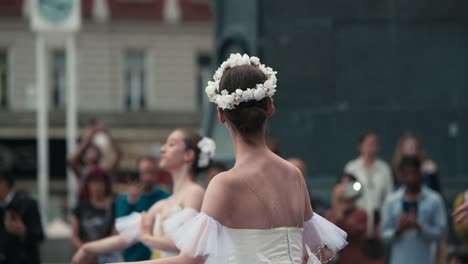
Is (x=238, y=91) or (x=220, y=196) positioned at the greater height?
(x=238, y=91)

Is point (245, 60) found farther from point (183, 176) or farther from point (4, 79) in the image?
point (4, 79)

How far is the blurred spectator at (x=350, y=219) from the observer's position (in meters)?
11.1

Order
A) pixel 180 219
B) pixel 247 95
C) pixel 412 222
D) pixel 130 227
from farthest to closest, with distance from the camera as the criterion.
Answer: pixel 412 222, pixel 130 227, pixel 180 219, pixel 247 95

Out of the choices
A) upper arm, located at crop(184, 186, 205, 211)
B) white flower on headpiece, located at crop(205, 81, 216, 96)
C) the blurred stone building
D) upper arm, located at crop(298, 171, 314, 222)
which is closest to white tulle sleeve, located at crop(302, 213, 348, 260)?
upper arm, located at crop(298, 171, 314, 222)

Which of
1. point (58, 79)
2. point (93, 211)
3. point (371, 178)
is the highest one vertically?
point (371, 178)

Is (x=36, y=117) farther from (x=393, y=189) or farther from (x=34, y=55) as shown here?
(x=393, y=189)

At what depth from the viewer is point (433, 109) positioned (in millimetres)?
14430

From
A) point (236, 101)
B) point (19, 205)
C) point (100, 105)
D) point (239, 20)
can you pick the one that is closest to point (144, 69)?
point (100, 105)

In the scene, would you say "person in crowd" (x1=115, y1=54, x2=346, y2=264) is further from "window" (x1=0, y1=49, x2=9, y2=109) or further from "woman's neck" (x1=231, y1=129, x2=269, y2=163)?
"window" (x1=0, y1=49, x2=9, y2=109)

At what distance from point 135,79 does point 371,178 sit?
30.8m

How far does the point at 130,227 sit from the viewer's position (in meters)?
8.83

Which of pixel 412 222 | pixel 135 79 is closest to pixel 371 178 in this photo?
pixel 412 222

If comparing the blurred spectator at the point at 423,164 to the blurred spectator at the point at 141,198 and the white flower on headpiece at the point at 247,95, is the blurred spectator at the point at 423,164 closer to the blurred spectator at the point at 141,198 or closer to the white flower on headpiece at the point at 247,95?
the blurred spectator at the point at 141,198

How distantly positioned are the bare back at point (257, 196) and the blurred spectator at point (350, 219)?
5.30 metres
